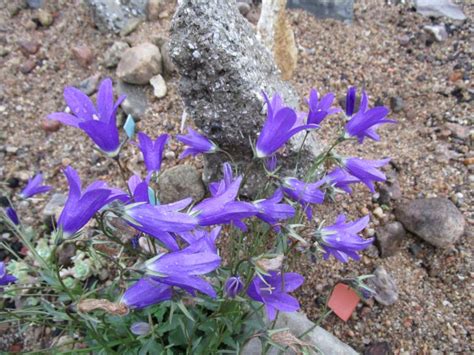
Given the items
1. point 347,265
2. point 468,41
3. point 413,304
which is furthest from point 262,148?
point 468,41

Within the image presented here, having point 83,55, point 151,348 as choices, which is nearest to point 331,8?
point 83,55

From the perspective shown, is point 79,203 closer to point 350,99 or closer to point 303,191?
point 303,191

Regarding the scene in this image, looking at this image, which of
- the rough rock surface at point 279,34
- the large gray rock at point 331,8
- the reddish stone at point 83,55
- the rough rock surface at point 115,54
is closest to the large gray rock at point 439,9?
the large gray rock at point 331,8

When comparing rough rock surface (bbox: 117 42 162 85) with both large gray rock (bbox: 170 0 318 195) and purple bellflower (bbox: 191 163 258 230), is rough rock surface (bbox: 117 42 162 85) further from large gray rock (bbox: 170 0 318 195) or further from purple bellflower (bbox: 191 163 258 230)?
purple bellflower (bbox: 191 163 258 230)

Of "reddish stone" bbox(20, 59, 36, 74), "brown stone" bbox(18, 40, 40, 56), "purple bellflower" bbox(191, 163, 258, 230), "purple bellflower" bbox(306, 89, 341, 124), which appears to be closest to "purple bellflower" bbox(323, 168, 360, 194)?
"purple bellflower" bbox(306, 89, 341, 124)

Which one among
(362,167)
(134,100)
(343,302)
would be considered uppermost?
(362,167)

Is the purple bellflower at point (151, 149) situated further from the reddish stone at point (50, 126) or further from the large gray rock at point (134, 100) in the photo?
the reddish stone at point (50, 126)
